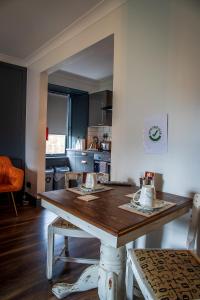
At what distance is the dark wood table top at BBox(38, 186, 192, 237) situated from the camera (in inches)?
37.9

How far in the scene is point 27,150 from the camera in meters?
3.79

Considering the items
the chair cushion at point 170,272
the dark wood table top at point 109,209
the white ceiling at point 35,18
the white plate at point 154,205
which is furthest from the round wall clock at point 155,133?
the white ceiling at point 35,18

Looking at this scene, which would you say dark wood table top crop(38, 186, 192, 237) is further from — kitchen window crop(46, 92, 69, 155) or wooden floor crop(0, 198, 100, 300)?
kitchen window crop(46, 92, 69, 155)

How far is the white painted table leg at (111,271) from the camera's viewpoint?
1.14 metres

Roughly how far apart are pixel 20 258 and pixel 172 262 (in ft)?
4.88

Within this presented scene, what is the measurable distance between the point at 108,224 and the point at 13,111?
10.9 feet

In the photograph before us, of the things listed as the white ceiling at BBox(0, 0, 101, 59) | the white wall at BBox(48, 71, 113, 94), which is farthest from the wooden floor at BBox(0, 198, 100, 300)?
the white wall at BBox(48, 71, 113, 94)

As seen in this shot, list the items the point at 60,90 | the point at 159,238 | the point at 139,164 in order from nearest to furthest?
the point at 159,238, the point at 139,164, the point at 60,90

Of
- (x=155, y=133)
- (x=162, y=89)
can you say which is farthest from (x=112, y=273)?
(x=162, y=89)

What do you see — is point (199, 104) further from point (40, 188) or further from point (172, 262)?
point (40, 188)

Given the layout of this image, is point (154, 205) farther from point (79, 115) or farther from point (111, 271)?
point (79, 115)

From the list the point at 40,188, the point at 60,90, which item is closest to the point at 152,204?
the point at 40,188

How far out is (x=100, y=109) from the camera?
13.6 ft

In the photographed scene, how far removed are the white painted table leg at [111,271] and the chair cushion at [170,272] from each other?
0.34ft
